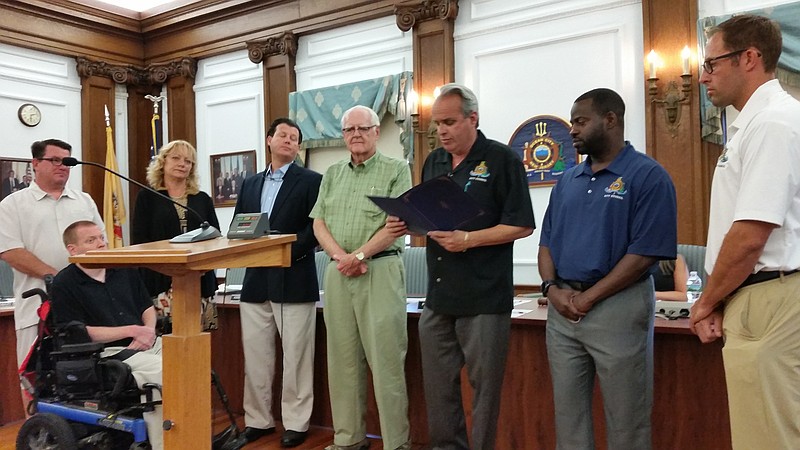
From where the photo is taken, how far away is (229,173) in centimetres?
729

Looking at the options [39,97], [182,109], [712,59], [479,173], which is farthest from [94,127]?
[712,59]

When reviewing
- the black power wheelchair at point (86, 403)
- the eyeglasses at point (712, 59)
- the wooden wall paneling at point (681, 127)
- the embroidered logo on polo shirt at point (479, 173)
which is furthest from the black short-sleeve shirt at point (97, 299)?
the wooden wall paneling at point (681, 127)

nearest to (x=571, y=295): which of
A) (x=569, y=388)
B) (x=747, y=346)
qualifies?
(x=569, y=388)

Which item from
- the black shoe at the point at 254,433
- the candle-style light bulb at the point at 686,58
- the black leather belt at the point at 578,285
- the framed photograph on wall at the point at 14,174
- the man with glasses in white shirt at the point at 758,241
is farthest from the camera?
the framed photograph on wall at the point at 14,174

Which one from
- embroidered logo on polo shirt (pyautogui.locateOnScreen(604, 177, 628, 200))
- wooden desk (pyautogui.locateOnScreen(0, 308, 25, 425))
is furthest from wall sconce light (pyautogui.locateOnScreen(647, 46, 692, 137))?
wooden desk (pyautogui.locateOnScreen(0, 308, 25, 425))

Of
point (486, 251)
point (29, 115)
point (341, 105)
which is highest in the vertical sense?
point (29, 115)

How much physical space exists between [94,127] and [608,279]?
6.85 meters

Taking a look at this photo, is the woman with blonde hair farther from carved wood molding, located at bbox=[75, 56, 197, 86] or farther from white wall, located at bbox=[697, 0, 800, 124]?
carved wood molding, located at bbox=[75, 56, 197, 86]

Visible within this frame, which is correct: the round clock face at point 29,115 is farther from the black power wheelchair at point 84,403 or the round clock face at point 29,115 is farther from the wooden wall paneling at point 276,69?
the black power wheelchair at point 84,403

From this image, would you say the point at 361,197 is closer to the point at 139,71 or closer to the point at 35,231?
the point at 35,231

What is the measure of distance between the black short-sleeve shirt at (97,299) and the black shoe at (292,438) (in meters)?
0.87

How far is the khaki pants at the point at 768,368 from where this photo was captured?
5.26 feet

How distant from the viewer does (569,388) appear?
6.97 feet

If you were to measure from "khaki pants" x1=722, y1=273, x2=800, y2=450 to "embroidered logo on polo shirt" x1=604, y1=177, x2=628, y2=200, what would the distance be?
499 mm
